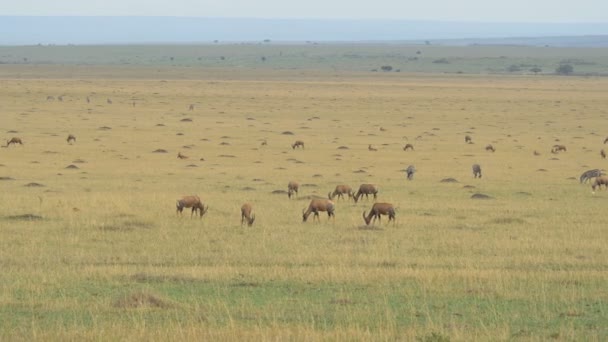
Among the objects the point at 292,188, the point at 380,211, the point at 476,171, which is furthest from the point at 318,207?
the point at 476,171

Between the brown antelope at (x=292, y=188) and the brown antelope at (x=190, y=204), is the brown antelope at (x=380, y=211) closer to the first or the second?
the brown antelope at (x=190, y=204)

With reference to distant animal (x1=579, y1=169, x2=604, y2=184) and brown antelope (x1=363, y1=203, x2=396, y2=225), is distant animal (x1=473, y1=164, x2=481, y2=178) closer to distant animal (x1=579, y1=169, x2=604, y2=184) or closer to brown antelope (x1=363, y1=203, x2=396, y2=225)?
distant animal (x1=579, y1=169, x2=604, y2=184)

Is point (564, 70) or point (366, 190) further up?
point (366, 190)

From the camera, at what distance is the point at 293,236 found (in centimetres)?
2016

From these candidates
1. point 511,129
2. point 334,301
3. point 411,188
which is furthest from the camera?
point 511,129

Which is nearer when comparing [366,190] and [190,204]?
[190,204]

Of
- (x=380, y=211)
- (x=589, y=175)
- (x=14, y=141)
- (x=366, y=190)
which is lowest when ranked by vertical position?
(x=14, y=141)

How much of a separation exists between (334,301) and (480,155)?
28.8 metres

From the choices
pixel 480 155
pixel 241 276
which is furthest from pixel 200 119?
pixel 241 276

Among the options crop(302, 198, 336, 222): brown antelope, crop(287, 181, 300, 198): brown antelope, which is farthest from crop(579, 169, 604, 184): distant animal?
crop(302, 198, 336, 222): brown antelope

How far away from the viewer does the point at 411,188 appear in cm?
2969

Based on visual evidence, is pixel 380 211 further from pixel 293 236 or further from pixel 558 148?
pixel 558 148

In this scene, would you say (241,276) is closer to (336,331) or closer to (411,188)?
(336,331)

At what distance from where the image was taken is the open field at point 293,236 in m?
12.3
